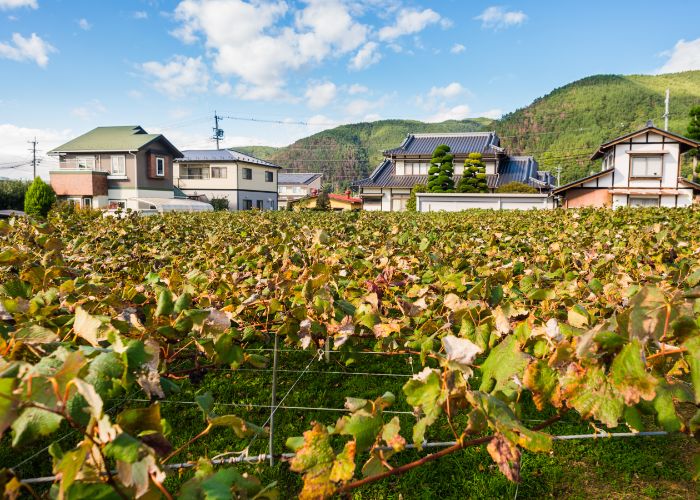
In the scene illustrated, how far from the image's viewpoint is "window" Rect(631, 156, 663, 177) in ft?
78.1

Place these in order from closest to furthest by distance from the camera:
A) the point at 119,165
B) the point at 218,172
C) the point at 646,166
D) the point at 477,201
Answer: the point at 477,201 < the point at 646,166 < the point at 119,165 < the point at 218,172

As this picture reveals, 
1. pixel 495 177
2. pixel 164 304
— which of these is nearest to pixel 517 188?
pixel 495 177

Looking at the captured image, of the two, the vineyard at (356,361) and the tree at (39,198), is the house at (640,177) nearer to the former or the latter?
the vineyard at (356,361)

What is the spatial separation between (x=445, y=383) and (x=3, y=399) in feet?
2.28

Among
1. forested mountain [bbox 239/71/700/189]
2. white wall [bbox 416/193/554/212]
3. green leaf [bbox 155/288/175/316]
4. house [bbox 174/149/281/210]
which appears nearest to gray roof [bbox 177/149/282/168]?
house [bbox 174/149/281/210]

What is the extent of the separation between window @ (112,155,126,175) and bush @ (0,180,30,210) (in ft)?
18.9

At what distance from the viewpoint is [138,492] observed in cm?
65

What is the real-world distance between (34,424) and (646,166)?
2865 centimetres

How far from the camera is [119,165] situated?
30922mm

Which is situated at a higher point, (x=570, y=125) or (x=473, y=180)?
(x=570, y=125)

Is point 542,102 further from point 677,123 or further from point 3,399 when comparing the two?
point 3,399

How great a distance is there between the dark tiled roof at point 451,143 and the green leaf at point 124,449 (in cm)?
3450

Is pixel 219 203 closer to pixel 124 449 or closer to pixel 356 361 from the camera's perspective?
pixel 356 361

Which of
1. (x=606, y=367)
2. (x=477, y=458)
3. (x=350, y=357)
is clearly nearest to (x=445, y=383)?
(x=606, y=367)
